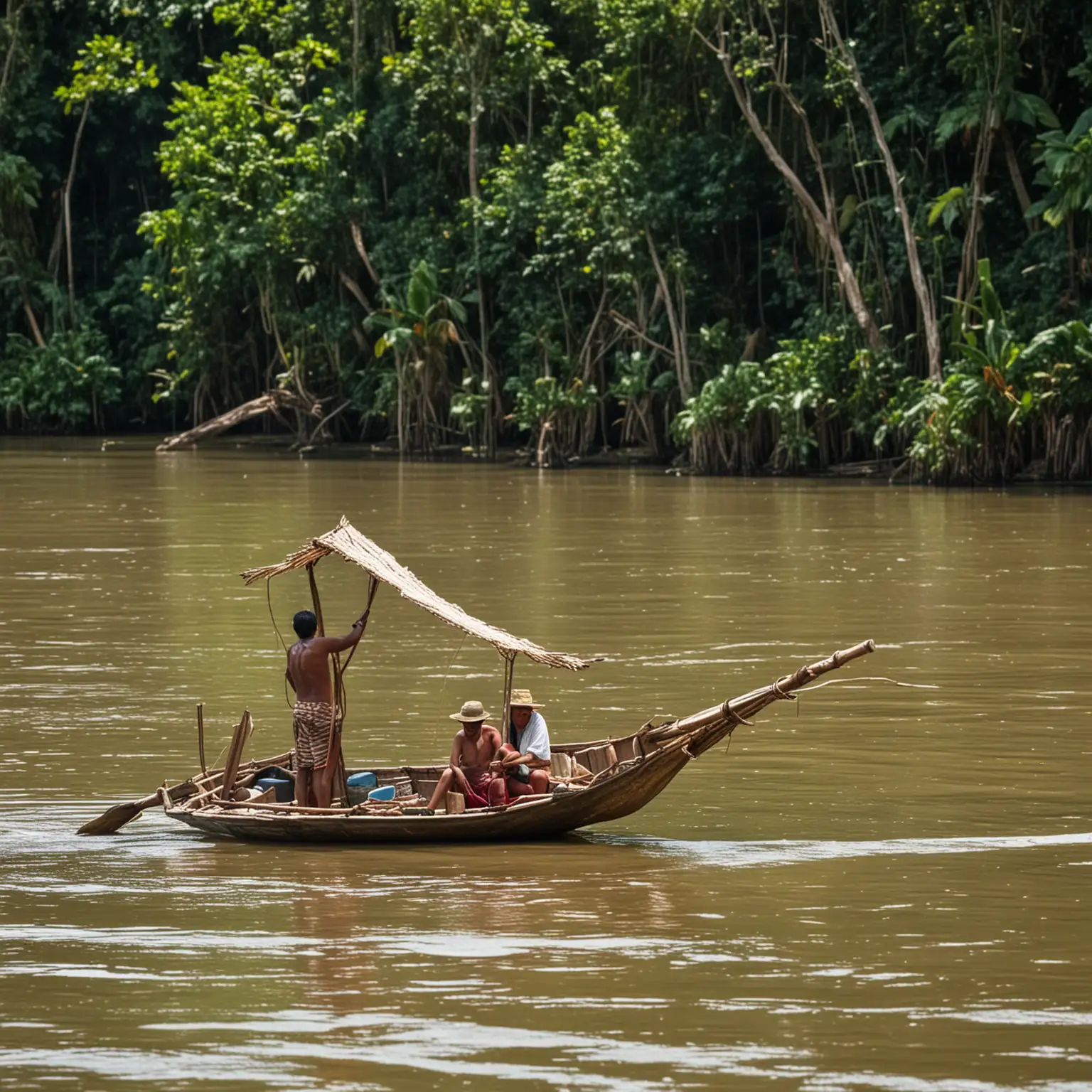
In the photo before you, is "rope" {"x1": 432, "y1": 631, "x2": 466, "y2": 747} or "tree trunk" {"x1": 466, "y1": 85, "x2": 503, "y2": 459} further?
"tree trunk" {"x1": 466, "y1": 85, "x2": 503, "y2": 459}

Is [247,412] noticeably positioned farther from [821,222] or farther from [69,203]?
[821,222]

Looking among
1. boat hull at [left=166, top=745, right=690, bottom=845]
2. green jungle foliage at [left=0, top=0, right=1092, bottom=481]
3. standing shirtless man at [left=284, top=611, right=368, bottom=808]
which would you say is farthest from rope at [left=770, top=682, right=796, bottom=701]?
green jungle foliage at [left=0, top=0, right=1092, bottom=481]

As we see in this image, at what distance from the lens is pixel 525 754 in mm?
11203

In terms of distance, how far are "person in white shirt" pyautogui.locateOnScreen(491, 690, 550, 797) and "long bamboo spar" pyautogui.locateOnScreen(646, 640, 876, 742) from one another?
0.61 m

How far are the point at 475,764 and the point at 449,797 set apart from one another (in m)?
0.25

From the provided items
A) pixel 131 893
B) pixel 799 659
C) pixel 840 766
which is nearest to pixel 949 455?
pixel 799 659

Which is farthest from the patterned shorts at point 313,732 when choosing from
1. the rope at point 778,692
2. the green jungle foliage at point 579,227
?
the green jungle foliage at point 579,227

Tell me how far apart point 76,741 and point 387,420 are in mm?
36943

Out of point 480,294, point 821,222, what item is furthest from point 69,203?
point 821,222

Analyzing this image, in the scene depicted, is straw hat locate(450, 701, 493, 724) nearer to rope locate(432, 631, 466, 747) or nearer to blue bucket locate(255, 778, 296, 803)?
blue bucket locate(255, 778, 296, 803)

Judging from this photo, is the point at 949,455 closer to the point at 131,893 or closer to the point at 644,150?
the point at 644,150

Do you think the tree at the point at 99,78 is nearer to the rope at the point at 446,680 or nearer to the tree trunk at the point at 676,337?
the tree trunk at the point at 676,337

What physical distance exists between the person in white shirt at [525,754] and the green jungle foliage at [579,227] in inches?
904

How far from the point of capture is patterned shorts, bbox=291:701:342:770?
37.0 ft
